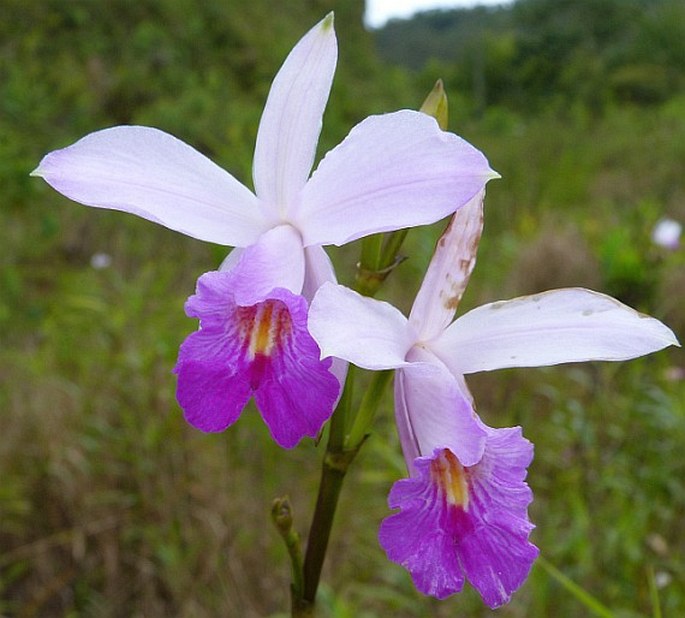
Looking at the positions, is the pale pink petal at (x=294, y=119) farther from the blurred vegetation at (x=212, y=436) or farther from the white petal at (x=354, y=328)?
the blurred vegetation at (x=212, y=436)

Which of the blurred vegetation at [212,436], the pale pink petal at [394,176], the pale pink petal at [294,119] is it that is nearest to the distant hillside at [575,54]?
the blurred vegetation at [212,436]

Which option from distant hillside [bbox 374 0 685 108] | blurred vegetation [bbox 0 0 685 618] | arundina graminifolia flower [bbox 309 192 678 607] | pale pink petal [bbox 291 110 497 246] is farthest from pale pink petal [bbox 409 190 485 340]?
distant hillside [bbox 374 0 685 108]

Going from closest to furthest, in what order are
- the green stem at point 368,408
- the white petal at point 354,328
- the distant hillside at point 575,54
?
the white petal at point 354,328
the green stem at point 368,408
the distant hillside at point 575,54

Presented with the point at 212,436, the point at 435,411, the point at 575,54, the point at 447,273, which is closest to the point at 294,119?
the point at 447,273

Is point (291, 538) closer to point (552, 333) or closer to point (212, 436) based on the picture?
point (552, 333)

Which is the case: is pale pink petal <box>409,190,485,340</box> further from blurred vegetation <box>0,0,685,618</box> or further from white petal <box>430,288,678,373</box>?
blurred vegetation <box>0,0,685,618</box>

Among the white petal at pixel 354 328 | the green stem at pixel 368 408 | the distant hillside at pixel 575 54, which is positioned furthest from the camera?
the distant hillside at pixel 575 54

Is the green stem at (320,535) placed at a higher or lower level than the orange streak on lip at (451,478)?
lower

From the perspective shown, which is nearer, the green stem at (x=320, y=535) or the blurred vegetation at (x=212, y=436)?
the green stem at (x=320, y=535)
